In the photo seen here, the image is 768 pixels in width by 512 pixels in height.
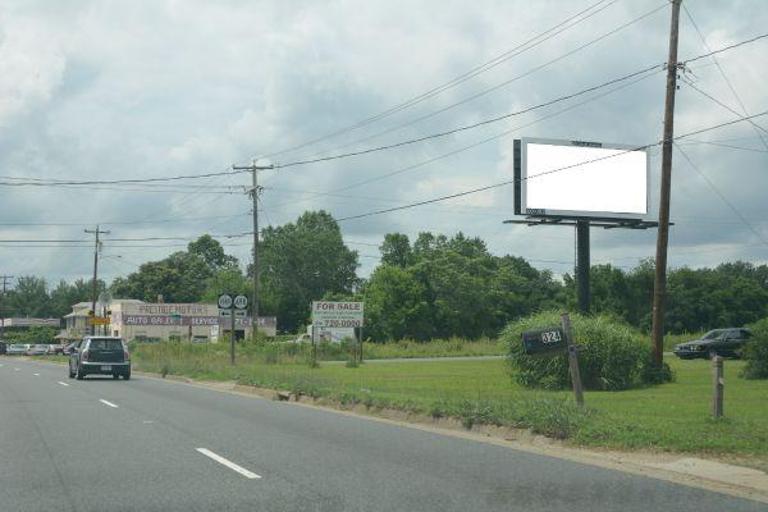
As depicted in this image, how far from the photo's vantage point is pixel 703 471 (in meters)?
11.6

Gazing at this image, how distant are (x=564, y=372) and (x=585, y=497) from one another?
57.2ft

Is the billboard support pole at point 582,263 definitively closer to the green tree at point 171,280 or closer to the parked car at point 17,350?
the parked car at point 17,350

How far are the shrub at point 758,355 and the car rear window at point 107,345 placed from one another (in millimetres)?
22561

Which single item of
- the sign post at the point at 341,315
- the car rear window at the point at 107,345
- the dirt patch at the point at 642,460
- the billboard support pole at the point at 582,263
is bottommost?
the dirt patch at the point at 642,460

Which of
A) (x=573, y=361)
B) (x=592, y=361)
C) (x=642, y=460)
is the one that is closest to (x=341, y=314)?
(x=592, y=361)

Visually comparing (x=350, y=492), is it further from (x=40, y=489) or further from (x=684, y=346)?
(x=684, y=346)

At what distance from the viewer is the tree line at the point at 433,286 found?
283 feet

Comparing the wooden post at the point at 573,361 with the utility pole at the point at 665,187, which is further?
the utility pole at the point at 665,187

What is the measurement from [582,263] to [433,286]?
187ft

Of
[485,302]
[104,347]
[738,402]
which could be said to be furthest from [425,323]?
[738,402]

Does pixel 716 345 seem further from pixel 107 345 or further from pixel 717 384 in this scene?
pixel 717 384

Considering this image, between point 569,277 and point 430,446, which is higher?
point 569,277

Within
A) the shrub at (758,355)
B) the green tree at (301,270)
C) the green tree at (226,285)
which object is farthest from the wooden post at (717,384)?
the green tree at (301,270)

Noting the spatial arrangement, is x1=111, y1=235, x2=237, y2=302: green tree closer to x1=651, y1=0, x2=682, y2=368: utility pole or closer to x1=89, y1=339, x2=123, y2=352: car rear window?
x1=89, y1=339, x2=123, y2=352: car rear window
